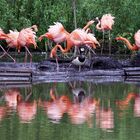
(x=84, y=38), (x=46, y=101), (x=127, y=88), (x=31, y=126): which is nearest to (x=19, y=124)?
(x=31, y=126)

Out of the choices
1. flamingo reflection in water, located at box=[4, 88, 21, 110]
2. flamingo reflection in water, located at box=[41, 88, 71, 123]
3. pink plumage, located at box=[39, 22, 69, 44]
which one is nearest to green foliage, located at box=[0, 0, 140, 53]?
pink plumage, located at box=[39, 22, 69, 44]

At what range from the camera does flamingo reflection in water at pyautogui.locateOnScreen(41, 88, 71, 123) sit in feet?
37.2

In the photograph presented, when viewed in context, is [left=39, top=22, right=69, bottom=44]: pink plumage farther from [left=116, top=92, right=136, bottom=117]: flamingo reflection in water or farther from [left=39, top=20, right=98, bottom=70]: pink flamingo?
[left=116, top=92, right=136, bottom=117]: flamingo reflection in water

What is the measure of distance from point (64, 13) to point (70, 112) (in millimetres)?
20264

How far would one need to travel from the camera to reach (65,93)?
49.7 ft

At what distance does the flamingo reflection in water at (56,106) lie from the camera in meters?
11.3

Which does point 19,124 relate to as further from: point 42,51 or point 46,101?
point 42,51

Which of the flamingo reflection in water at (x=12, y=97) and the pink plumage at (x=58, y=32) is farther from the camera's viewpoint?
the pink plumage at (x=58, y=32)

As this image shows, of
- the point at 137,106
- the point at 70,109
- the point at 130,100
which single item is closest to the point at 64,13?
the point at 130,100

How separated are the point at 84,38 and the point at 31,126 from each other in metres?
10.3

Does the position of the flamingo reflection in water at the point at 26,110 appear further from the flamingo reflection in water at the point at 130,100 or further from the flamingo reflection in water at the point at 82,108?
the flamingo reflection in water at the point at 130,100

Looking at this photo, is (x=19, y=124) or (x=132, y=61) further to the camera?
(x=132, y=61)

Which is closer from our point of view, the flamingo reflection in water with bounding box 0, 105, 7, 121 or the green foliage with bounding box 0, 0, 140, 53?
the flamingo reflection in water with bounding box 0, 105, 7, 121

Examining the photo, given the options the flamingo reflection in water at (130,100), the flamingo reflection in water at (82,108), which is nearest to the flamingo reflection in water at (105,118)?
the flamingo reflection in water at (82,108)
